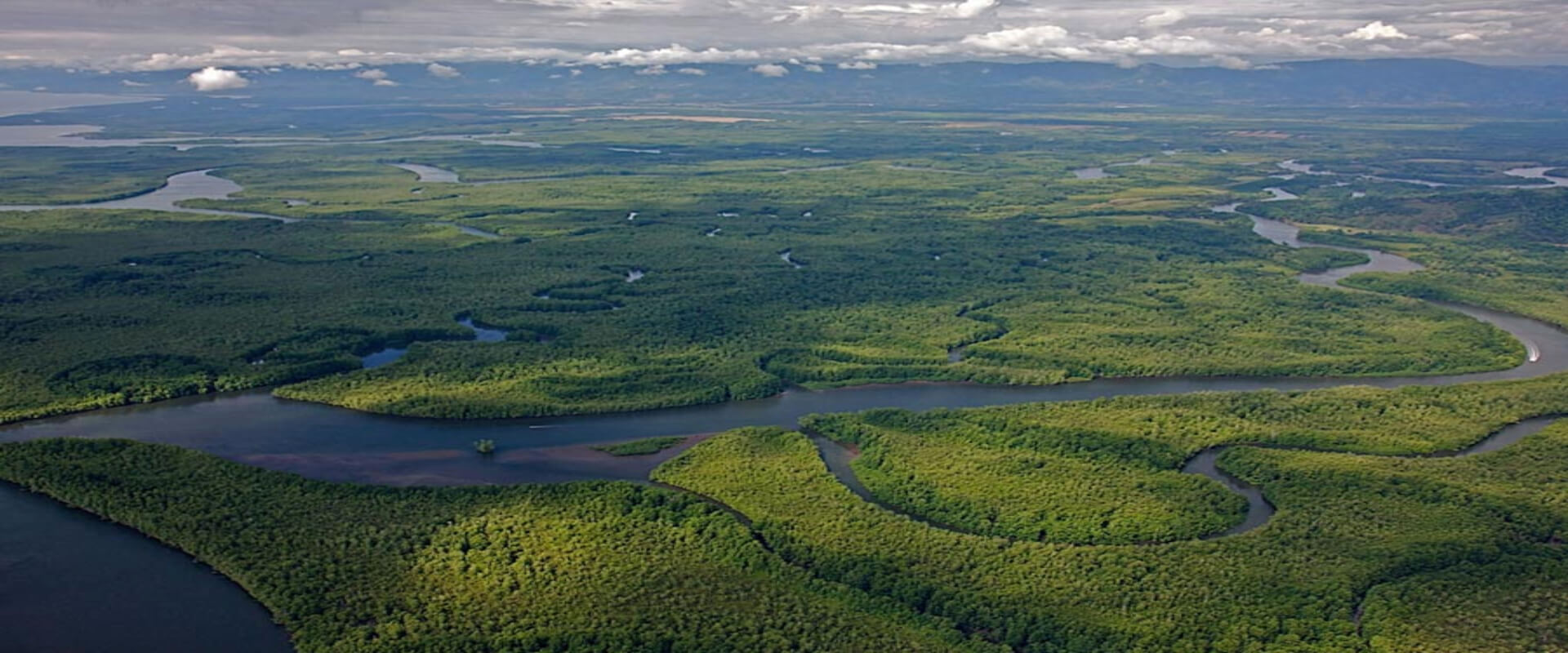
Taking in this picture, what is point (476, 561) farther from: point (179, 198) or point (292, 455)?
point (179, 198)

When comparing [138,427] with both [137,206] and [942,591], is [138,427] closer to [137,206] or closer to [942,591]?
[942,591]

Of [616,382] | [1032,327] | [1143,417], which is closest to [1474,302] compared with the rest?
[1032,327]

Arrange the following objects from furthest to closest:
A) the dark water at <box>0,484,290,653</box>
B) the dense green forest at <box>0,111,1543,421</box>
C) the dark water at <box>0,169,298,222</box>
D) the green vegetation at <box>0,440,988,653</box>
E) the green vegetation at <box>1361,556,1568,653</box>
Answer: the dark water at <box>0,169,298,222</box>, the dense green forest at <box>0,111,1543,421</box>, the dark water at <box>0,484,290,653</box>, the green vegetation at <box>0,440,988,653</box>, the green vegetation at <box>1361,556,1568,653</box>

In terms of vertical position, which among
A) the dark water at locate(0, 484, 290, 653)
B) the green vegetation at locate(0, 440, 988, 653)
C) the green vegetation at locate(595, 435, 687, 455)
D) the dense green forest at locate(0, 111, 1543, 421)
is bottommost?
the dark water at locate(0, 484, 290, 653)

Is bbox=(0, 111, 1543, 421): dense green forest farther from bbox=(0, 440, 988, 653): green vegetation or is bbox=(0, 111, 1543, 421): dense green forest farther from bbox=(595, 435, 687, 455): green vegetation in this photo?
bbox=(0, 440, 988, 653): green vegetation

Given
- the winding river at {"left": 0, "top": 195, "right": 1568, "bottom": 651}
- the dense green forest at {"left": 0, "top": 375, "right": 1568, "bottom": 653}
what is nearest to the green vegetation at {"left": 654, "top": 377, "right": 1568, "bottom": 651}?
the dense green forest at {"left": 0, "top": 375, "right": 1568, "bottom": 653}

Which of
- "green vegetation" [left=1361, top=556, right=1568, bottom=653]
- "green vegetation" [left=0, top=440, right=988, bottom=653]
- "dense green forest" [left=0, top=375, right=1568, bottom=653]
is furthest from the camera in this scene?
"dense green forest" [left=0, top=375, right=1568, bottom=653]

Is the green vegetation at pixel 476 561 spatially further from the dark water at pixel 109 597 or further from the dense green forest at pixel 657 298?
the dense green forest at pixel 657 298
